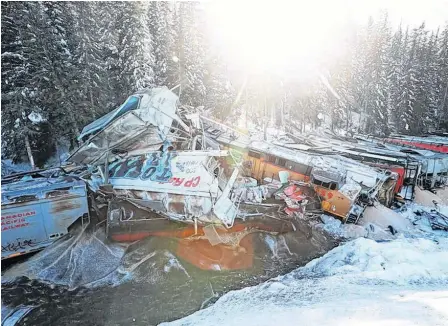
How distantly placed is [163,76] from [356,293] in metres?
23.9

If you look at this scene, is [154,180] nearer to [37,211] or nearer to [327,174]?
[37,211]

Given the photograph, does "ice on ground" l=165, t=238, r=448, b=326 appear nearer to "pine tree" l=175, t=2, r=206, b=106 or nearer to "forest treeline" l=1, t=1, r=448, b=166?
"forest treeline" l=1, t=1, r=448, b=166

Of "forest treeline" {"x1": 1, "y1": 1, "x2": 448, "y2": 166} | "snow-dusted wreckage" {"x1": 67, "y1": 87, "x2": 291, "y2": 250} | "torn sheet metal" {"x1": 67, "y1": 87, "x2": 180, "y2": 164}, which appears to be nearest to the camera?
"snow-dusted wreckage" {"x1": 67, "y1": 87, "x2": 291, "y2": 250}

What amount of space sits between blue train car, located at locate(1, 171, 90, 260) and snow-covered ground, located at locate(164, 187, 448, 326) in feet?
18.9

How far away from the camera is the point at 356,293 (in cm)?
641

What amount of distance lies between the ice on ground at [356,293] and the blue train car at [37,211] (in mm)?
5769

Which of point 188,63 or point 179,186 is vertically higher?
point 188,63

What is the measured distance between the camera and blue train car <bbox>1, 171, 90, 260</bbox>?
938 cm

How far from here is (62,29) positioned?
22500 millimetres

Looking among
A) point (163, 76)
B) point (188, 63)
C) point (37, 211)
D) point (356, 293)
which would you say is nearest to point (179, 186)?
point (37, 211)

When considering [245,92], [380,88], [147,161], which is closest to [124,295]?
[147,161]

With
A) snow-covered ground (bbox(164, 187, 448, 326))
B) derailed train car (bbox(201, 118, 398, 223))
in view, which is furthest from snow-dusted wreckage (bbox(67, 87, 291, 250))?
snow-covered ground (bbox(164, 187, 448, 326))

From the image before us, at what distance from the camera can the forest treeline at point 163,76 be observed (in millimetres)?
18797

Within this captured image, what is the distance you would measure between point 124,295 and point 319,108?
116 ft
